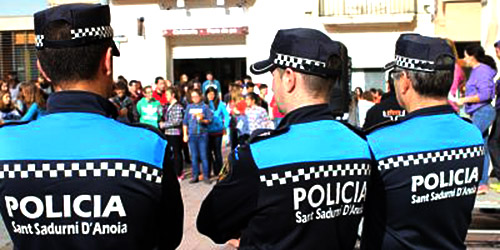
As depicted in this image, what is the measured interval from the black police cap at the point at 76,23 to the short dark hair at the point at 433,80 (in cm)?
149

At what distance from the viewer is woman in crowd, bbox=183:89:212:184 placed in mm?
10305

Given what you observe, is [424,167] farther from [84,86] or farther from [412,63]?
[84,86]

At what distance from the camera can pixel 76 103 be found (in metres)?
2.05

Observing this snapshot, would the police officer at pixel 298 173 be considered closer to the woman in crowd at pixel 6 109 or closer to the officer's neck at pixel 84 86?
the officer's neck at pixel 84 86

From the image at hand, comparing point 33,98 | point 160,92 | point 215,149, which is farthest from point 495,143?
point 160,92

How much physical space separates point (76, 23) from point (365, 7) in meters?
18.3

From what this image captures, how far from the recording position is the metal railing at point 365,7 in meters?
19.1

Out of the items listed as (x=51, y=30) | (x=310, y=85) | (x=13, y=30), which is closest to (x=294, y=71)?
(x=310, y=85)

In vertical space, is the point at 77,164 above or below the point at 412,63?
below

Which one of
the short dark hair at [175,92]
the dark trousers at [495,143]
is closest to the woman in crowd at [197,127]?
the short dark hair at [175,92]

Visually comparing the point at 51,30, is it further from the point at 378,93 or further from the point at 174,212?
the point at 378,93

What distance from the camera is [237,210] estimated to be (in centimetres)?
224

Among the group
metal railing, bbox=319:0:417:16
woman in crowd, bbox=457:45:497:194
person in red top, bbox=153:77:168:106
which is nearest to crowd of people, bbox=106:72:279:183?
person in red top, bbox=153:77:168:106

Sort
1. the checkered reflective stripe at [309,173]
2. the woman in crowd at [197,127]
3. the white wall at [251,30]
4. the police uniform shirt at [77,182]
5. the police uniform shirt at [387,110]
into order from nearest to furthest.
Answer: the police uniform shirt at [77,182]
the checkered reflective stripe at [309,173]
the police uniform shirt at [387,110]
the woman in crowd at [197,127]
the white wall at [251,30]
